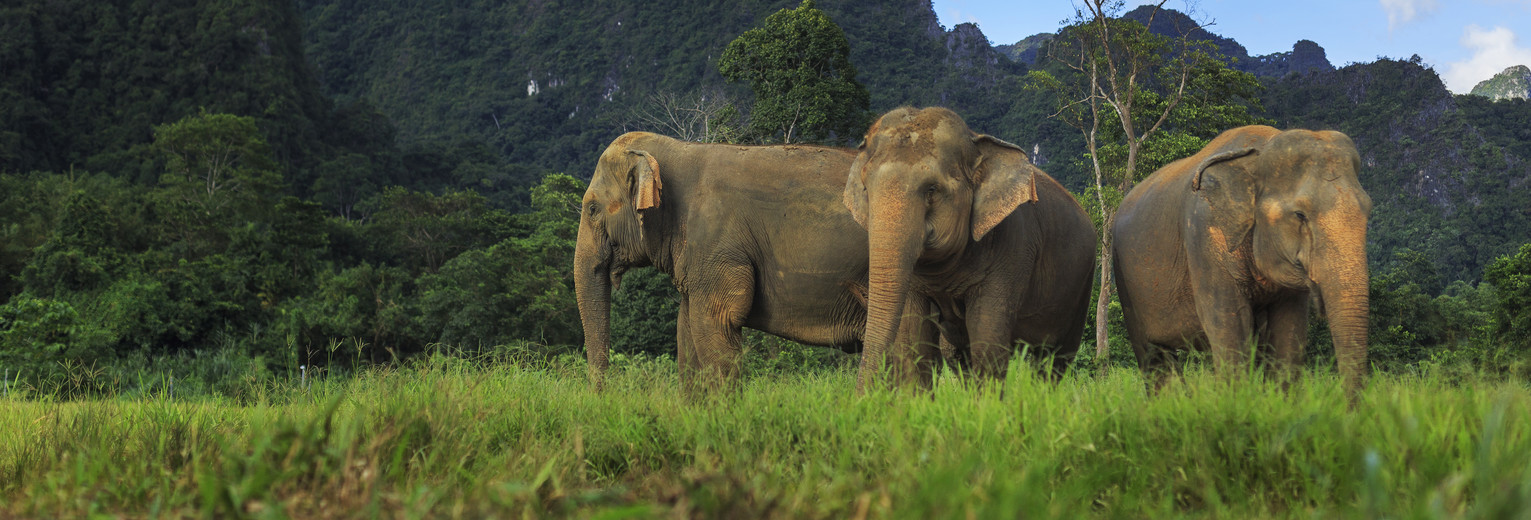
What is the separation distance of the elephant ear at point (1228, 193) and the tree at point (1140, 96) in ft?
62.9

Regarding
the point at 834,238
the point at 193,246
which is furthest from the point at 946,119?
the point at 193,246

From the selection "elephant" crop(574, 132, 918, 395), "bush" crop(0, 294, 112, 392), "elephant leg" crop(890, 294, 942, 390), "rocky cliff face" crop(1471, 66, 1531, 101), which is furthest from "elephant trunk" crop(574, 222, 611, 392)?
"rocky cliff face" crop(1471, 66, 1531, 101)

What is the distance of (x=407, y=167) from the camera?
80375mm

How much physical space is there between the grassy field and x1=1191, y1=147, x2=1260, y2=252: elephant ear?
0.83 metres

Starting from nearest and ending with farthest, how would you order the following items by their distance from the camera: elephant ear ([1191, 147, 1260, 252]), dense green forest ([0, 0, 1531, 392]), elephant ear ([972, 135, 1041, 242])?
elephant ear ([1191, 147, 1260, 252])
elephant ear ([972, 135, 1041, 242])
dense green forest ([0, 0, 1531, 392])

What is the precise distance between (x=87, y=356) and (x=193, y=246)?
51.2 ft

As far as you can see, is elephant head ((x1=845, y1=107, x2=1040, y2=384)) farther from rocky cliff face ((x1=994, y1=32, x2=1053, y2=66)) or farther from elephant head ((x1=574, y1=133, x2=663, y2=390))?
rocky cliff face ((x1=994, y1=32, x2=1053, y2=66))

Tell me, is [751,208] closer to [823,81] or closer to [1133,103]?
[823,81]

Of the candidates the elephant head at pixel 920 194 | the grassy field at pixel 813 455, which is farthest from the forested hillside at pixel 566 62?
the grassy field at pixel 813 455

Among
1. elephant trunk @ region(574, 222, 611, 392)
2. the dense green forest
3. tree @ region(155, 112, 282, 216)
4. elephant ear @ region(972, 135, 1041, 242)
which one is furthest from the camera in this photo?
tree @ region(155, 112, 282, 216)

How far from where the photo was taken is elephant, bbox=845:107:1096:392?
518 centimetres

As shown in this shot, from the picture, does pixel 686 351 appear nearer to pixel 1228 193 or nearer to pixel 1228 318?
pixel 1228 318

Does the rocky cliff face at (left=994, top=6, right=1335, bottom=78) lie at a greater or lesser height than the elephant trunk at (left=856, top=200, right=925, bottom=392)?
greater

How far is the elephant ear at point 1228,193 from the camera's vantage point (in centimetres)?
501
